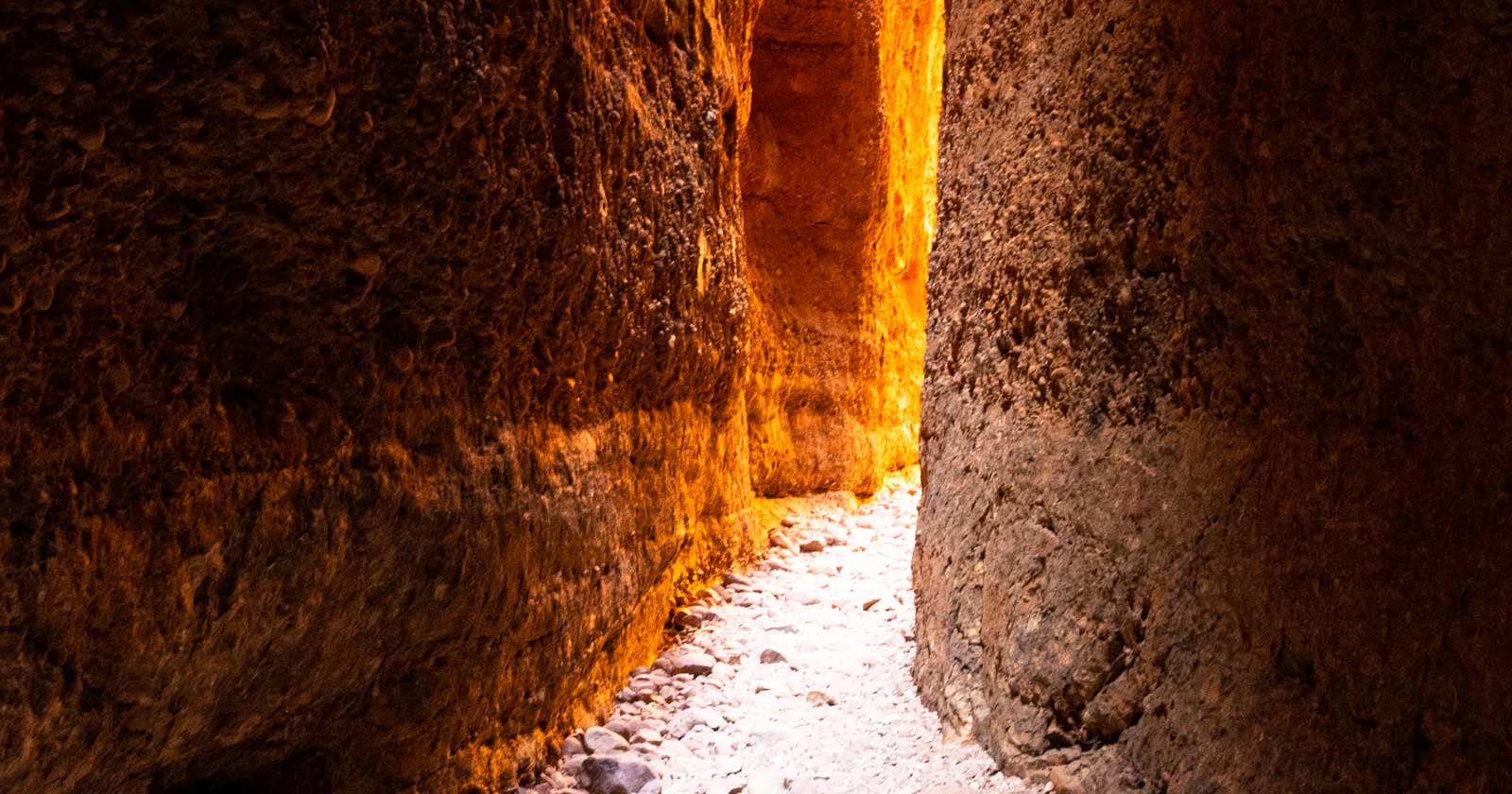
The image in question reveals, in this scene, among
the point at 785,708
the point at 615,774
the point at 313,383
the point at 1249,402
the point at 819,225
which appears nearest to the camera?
the point at 1249,402

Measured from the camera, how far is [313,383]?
1.63 meters

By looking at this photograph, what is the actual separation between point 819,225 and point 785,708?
9.64 ft

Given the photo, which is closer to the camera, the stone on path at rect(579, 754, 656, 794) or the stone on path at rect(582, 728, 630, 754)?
A: the stone on path at rect(579, 754, 656, 794)

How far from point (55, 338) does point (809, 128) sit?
4.01m

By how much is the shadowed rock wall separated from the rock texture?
219 cm

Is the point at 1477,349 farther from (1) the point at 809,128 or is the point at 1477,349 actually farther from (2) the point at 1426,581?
(1) the point at 809,128

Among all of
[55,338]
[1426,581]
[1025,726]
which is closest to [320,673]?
[55,338]

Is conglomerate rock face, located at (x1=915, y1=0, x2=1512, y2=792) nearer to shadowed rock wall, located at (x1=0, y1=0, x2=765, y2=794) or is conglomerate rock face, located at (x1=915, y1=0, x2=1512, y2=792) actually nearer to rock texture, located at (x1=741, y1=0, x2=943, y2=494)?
shadowed rock wall, located at (x1=0, y1=0, x2=765, y2=794)

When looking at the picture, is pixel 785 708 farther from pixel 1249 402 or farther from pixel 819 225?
pixel 819 225

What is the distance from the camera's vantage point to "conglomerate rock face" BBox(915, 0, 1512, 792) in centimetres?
125

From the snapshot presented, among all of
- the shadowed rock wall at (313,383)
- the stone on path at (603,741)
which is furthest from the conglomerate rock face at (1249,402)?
the shadowed rock wall at (313,383)

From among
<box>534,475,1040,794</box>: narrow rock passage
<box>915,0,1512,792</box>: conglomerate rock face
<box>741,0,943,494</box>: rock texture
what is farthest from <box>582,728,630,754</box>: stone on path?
<box>741,0,943,494</box>: rock texture

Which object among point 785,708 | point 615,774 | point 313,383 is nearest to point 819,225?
point 785,708

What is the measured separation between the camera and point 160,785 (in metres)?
1.53
